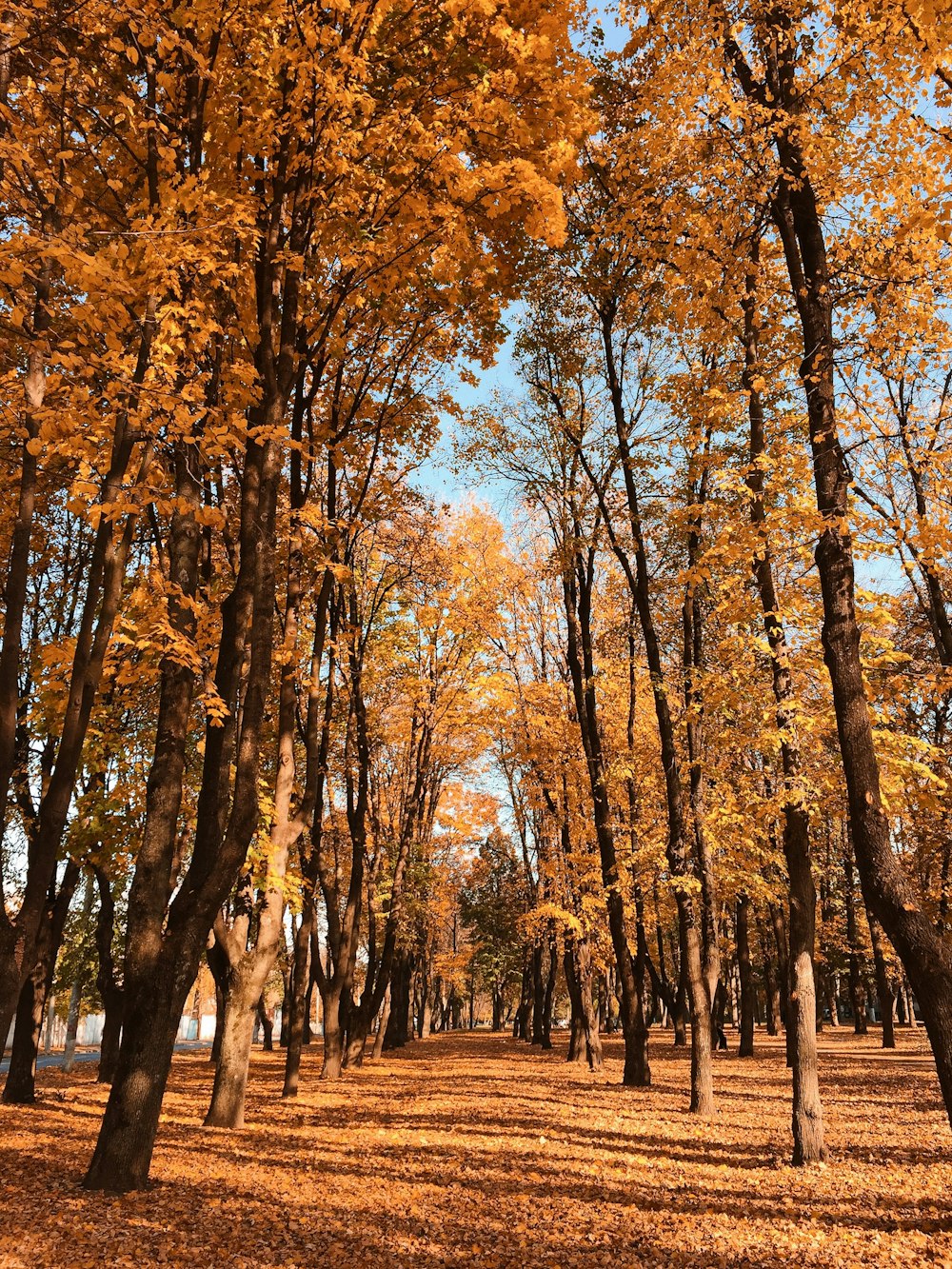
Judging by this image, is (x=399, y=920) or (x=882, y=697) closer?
(x=882, y=697)

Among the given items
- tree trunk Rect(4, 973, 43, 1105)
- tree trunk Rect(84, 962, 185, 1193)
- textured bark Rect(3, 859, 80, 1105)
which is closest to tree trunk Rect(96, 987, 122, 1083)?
textured bark Rect(3, 859, 80, 1105)

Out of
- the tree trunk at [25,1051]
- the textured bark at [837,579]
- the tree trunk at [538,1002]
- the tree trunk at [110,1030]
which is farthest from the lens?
the tree trunk at [538,1002]

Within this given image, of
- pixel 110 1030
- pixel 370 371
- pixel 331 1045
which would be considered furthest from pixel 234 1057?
pixel 370 371

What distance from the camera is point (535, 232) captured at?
6.54 m

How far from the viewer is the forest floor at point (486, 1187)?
5.25 metres

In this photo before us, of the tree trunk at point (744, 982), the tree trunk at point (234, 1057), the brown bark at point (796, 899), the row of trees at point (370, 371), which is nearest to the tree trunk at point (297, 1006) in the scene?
the row of trees at point (370, 371)

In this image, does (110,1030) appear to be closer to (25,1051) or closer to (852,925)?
(25,1051)

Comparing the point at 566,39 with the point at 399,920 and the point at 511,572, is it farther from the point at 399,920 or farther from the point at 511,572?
the point at 399,920

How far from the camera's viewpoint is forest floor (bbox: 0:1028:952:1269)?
5.25 meters

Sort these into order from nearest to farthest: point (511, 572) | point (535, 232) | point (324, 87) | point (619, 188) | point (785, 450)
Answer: point (324, 87) → point (535, 232) → point (785, 450) → point (619, 188) → point (511, 572)

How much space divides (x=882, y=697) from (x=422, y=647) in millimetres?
13191

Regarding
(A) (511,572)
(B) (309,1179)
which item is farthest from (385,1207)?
(A) (511,572)

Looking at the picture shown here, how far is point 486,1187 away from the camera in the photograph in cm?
704

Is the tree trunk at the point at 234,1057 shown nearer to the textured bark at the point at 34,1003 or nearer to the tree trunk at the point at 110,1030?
→ the textured bark at the point at 34,1003
